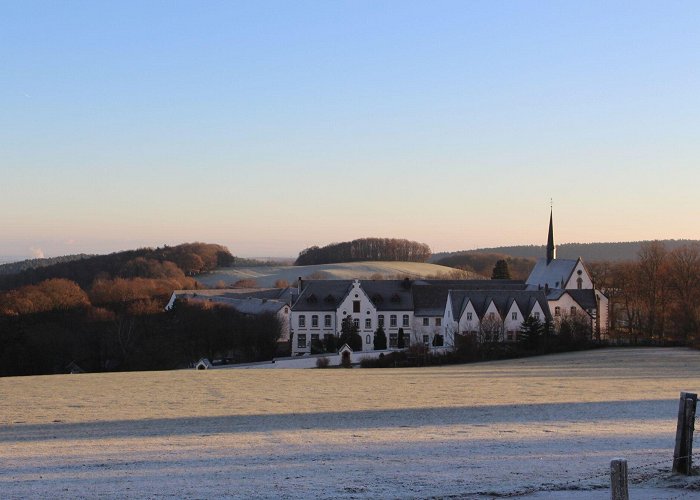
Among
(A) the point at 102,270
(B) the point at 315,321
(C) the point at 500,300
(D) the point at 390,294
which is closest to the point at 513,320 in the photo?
(C) the point at 500,300

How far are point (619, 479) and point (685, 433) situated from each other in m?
4.62

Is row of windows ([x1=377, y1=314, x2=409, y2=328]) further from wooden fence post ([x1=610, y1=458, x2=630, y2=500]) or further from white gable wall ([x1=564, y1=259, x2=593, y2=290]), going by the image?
wooden fence post ([x1=610, y1=458, x2=630, y2=500])

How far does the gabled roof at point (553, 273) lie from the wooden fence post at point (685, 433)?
7241 centimetres

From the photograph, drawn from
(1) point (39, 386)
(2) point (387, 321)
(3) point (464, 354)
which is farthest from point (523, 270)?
(1) point (39, 386)

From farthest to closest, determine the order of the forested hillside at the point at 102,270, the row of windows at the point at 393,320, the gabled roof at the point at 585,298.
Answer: the forested hillside at the point at 102,270, the row of windows at the point at 393,320, the gabled roof at the point at 585,298

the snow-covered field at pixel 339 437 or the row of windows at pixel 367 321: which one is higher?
the row of windows at pixel 367 321

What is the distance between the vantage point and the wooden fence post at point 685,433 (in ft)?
45.2

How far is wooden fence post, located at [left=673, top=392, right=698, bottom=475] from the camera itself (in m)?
13.8

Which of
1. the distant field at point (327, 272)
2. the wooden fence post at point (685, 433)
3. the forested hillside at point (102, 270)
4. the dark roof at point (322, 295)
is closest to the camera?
the wooden fence post at point (685, 433)

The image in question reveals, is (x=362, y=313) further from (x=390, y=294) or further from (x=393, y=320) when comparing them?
(x=390, y=294)

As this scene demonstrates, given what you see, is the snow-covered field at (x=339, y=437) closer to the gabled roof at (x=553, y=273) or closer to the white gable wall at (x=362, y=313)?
the white gable wall at (x=362, y=313)

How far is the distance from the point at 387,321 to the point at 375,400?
49.7m

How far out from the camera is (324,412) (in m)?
27.4

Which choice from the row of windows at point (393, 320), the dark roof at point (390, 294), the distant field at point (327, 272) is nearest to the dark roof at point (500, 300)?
the row of windows at point (393, 320)
